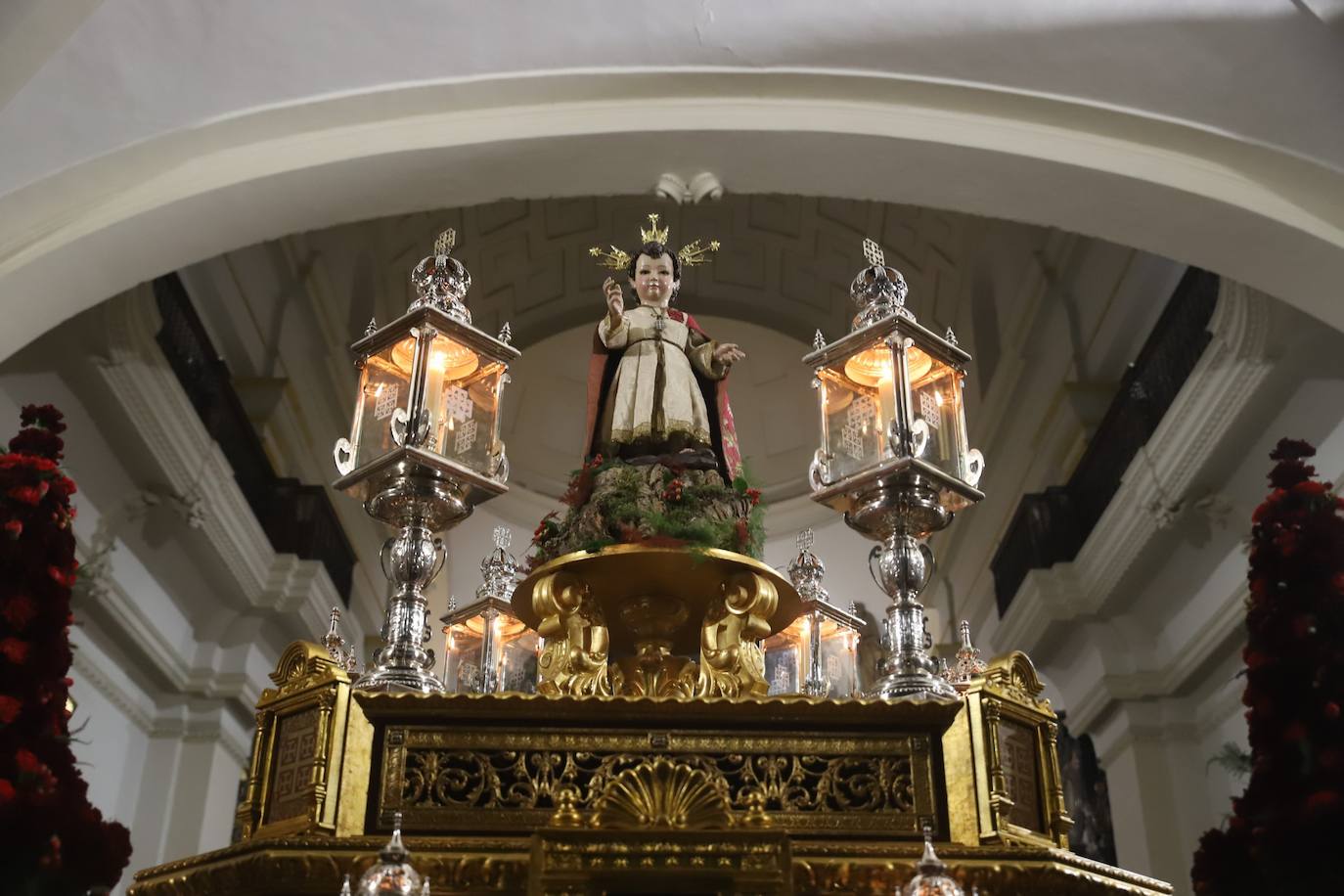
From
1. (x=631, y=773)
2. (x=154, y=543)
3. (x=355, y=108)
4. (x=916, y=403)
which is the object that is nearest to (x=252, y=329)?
(x=154, y=543)

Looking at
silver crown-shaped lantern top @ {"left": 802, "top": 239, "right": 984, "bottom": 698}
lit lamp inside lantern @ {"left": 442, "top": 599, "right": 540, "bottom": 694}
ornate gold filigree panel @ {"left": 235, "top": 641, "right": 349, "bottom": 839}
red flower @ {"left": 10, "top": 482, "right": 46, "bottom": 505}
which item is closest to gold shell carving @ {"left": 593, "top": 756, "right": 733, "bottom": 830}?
ornate gold filigree panel @ {"left": 235, "top": 641, "right": 349, "bottom": 839}

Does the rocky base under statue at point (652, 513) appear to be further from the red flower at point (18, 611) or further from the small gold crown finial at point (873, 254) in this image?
the red flower at point (18, 611)

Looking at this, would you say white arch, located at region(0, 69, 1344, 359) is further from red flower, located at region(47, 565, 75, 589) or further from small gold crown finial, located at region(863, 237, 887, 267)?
red flower, located at region(47, 565, 75, 589)

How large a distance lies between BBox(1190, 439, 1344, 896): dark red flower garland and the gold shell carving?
2160 mm

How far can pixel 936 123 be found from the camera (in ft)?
17.7

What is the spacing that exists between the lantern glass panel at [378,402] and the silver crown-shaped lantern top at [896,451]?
1379mm

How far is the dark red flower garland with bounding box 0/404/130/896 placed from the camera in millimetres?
4312

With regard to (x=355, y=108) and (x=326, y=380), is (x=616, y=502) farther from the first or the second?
(x=326, y=380)

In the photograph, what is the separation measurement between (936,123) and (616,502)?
2.18 m

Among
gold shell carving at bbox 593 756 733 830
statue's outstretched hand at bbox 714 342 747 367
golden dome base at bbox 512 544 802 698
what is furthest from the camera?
statue's outstretched hand at bbox 714 342 747 367

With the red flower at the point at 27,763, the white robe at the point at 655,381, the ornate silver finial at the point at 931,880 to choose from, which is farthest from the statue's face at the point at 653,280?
the ornate silver finial at the point at 931,880

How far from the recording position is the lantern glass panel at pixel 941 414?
4500 millimetres

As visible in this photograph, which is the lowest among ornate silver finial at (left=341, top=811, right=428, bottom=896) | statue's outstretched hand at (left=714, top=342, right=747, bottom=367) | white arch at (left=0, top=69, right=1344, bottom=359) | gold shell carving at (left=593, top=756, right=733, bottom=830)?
ornate silver finial at (left=341, top=811, right=428, bottom=896)

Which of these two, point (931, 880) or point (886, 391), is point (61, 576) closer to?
point (886, 391)
